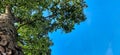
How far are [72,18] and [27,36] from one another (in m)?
3.28

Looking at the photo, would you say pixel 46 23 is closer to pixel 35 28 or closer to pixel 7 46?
pixel 35 28

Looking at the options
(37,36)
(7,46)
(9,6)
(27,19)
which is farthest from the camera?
(37,36)

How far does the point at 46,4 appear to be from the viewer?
16.2 m

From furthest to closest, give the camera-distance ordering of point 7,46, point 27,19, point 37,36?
point 37,36, point 27,19, point 7,46

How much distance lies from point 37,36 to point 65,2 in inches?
118

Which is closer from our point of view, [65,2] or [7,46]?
[7,46]

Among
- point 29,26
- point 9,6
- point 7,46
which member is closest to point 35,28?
point 29,26

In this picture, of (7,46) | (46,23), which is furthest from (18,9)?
(7,46)

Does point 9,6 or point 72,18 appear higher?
point 72,18

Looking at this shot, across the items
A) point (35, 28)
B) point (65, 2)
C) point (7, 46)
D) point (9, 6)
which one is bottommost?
point (7, 46)

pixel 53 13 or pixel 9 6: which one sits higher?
pixel 53 13

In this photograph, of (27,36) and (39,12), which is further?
(27,36)

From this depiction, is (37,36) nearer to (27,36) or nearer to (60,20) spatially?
(27,36)

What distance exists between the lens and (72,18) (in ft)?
55.4
